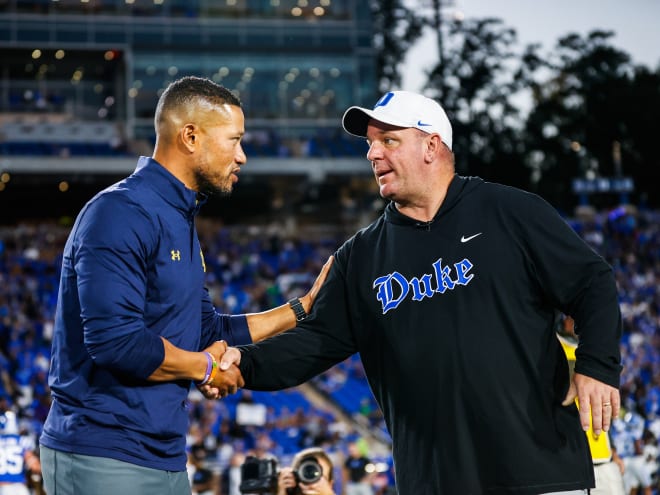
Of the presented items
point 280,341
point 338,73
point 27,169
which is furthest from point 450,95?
point 280,341

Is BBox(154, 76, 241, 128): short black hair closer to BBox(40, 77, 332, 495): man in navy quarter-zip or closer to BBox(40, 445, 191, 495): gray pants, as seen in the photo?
BBox(40, 77, 332, 495): man in navy quarter-zip

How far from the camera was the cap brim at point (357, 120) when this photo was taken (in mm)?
3859

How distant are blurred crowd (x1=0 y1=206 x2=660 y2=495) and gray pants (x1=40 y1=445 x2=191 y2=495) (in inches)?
200

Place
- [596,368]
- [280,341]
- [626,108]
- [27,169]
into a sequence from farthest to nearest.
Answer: [626,108] < [27,169] < [280,341] < [596,368]

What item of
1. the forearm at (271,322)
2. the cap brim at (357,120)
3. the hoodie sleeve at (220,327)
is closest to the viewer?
the cap brim at (357,120)

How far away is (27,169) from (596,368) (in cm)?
3374

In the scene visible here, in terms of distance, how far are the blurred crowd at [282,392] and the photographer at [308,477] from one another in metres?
3.11

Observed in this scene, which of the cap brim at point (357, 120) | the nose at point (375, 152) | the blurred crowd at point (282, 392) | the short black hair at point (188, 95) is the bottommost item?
the blurred crowd at point (282, 392)

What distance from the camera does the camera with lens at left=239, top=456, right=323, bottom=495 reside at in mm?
5031

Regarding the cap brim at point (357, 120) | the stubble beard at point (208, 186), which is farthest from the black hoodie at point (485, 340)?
the stubble beard at point (208, 186)

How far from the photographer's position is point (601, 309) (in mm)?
3412

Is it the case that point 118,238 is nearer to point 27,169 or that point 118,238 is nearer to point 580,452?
point 580,452

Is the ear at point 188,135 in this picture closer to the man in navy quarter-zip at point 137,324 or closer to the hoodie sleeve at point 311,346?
Result: the man in navy quarter-zip at point 137,324

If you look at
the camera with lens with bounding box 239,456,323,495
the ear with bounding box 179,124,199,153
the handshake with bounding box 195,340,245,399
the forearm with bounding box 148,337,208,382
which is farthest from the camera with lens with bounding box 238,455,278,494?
the ear with bounding box 179,124,199,153
